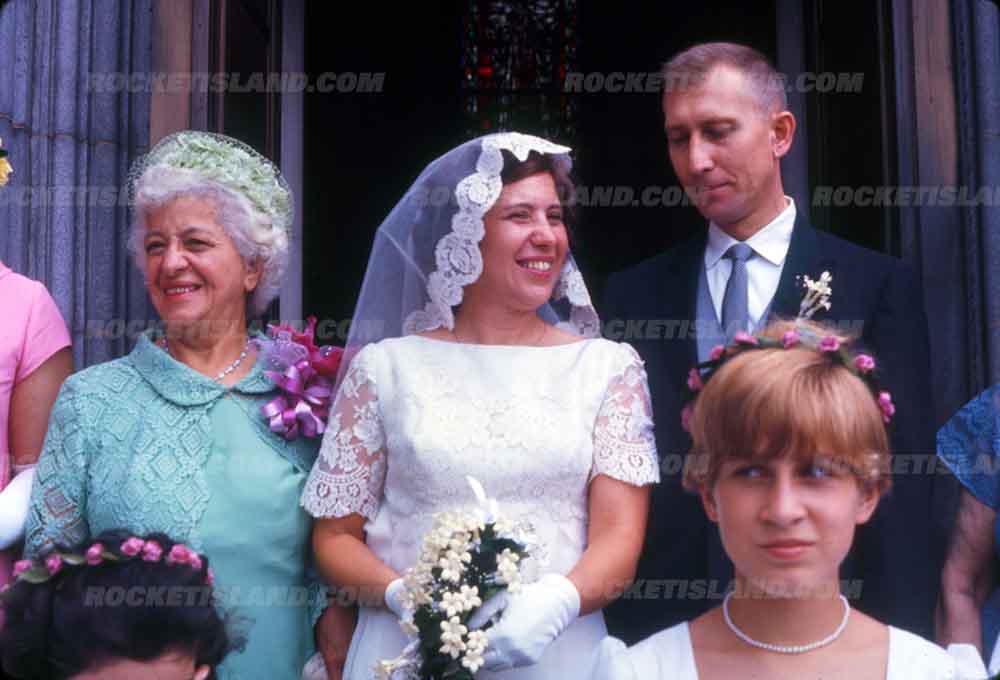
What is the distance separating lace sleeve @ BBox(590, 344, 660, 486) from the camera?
3.24 meters

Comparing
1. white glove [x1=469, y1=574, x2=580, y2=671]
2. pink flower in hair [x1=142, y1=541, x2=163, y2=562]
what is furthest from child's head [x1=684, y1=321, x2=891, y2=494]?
pink flower in hair [x1=142, y1=541, x2=163, y2=562]

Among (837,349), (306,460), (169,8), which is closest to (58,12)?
(169,8)

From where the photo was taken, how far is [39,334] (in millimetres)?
3906

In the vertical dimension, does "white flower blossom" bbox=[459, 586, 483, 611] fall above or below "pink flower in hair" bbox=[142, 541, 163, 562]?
below

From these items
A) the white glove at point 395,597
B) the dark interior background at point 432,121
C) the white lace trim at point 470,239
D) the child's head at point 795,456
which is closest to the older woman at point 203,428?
the white glove at point 395,597

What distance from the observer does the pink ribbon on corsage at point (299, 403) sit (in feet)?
11.8

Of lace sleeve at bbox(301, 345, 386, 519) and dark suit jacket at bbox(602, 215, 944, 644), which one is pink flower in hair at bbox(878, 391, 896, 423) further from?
lace sleeve at bbox(301, 345, 386, 519)

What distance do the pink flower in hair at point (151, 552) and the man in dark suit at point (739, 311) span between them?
1333 millimetres

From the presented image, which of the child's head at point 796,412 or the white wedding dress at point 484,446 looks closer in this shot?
the child's head at point 796,412

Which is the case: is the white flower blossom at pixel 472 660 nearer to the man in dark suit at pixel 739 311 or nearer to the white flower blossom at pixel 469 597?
the white flower blossom at pixel 469 597

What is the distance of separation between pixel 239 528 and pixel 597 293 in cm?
445

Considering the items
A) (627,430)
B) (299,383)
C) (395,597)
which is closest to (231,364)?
(299,383)

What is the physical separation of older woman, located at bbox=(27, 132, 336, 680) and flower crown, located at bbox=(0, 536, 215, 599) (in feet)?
1.10

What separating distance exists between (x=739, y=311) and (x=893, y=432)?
1.76 feet
